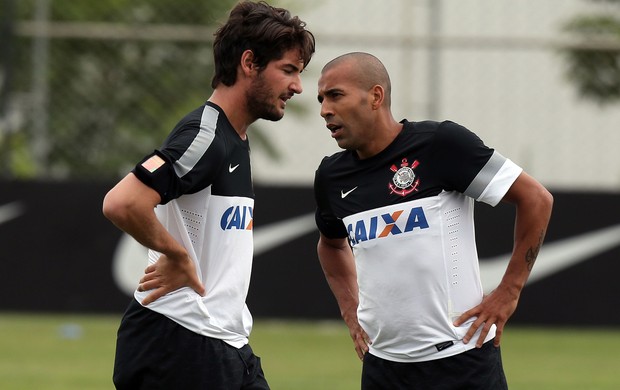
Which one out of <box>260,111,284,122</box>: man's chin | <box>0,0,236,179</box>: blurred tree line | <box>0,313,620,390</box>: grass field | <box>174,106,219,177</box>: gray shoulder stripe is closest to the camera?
<box>174,106,219,177</box>: gray shoulder stripe

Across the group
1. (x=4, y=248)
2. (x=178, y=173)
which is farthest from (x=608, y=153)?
(x=178, y=173)

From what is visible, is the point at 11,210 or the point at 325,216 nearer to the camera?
the point at 325,216

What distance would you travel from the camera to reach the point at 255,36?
5.57 metres

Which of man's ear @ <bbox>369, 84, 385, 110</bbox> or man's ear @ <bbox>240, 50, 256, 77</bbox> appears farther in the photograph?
man's ear @ <bbox>369, 84, 385, 110</bbox>

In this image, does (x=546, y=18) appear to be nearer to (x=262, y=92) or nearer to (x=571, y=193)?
(x=571, y=193)

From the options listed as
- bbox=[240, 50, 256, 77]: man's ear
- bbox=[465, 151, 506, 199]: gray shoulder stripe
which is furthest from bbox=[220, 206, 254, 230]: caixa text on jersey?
bbox=[465, 151, 506, 199]: gray shoulder stripe

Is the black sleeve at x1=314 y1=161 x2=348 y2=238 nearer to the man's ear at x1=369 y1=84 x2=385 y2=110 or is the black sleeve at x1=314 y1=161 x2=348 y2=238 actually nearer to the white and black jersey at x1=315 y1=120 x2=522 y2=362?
the white and black jersey at x1=315 y1=120 x2=522 y2=362

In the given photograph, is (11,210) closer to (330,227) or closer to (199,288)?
(330,227)

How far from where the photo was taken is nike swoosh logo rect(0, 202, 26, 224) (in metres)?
14.0

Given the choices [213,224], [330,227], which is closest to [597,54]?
[330,227]

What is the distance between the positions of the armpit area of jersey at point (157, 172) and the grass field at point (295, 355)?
478 cm

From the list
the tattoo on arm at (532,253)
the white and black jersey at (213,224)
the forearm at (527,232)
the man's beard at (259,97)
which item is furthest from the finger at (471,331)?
the man's beard at (259,97)

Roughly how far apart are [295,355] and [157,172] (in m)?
6.79

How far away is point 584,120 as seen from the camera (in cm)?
1413
